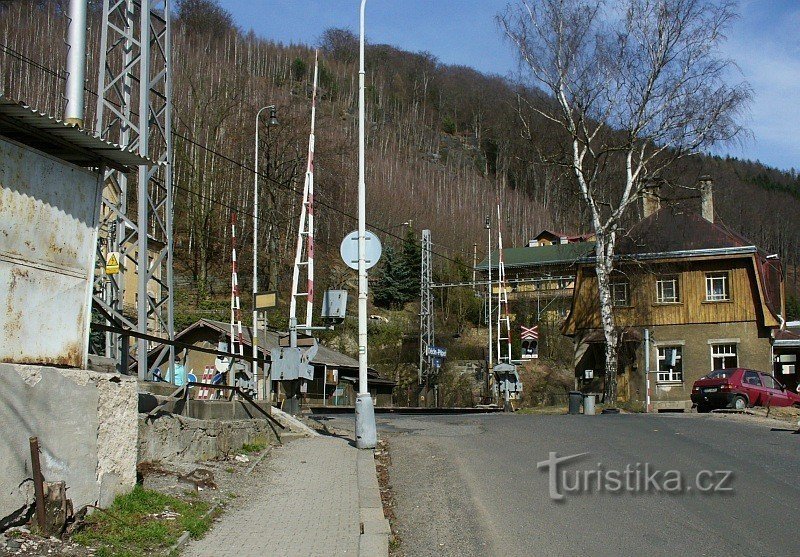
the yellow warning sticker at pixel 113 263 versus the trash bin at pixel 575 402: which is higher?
the yellow warning sticker at pixel 113 263

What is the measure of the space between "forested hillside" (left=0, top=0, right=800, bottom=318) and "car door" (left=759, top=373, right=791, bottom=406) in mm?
8723

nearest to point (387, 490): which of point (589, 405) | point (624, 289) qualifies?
point (589, 405)

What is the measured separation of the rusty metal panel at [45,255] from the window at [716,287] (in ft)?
124

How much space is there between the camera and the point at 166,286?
1684cm

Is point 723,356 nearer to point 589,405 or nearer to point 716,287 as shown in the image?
point 716,287

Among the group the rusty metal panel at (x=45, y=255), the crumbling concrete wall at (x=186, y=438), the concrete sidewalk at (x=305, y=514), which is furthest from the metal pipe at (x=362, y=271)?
the rusty metal panel at (x=45, y=255)

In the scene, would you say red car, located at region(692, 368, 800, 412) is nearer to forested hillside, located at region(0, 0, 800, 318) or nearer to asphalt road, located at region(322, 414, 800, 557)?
forested hillside, located at region(0, 0, 800, 318)

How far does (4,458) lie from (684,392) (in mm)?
38417

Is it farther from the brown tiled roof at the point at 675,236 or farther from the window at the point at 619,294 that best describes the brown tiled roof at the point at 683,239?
the window at the point at 619,294

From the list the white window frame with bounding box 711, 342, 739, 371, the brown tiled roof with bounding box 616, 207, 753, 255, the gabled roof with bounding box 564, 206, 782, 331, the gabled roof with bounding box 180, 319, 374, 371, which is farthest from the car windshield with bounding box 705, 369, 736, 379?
the gabled roof with bounding box 180, 319, 374, 371

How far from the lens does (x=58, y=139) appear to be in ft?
26.1

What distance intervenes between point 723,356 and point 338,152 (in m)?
22.8

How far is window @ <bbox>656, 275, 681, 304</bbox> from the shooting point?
4278 cm

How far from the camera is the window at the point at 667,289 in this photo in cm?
4278
